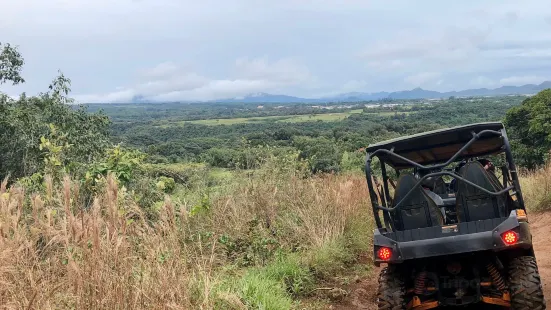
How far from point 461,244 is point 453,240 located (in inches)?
2.9

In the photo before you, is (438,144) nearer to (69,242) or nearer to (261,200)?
(261,200)

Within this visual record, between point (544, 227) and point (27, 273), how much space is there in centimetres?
918

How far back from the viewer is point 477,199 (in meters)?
4.51

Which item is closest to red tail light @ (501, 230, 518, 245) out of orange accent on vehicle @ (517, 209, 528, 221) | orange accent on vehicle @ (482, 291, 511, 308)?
orange accent on vehicle @ (517, 209, 528, 221)

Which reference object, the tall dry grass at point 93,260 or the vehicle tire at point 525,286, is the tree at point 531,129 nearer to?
the vehicle tire at point 525,286

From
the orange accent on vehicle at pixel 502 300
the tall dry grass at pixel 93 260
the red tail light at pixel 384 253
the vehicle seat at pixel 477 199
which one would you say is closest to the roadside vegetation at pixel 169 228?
the tall dry grass at pixel 93 260

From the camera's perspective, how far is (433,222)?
459cm

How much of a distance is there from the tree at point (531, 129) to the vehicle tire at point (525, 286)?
22857mm

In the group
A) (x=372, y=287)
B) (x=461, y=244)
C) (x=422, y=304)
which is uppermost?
(x=461, y=244)

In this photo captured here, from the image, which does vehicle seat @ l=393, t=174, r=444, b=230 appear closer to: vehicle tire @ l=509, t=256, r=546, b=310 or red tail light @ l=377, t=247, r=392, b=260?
red tail light @ l=377, t=247, r=392, b=260

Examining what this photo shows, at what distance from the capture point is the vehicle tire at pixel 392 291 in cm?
448

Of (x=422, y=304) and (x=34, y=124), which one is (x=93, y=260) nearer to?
(x=422, y=304)

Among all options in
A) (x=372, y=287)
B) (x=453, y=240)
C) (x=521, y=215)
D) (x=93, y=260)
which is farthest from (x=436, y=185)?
(x=93, y=260)

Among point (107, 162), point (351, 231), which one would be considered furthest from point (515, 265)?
point (107, 162)
